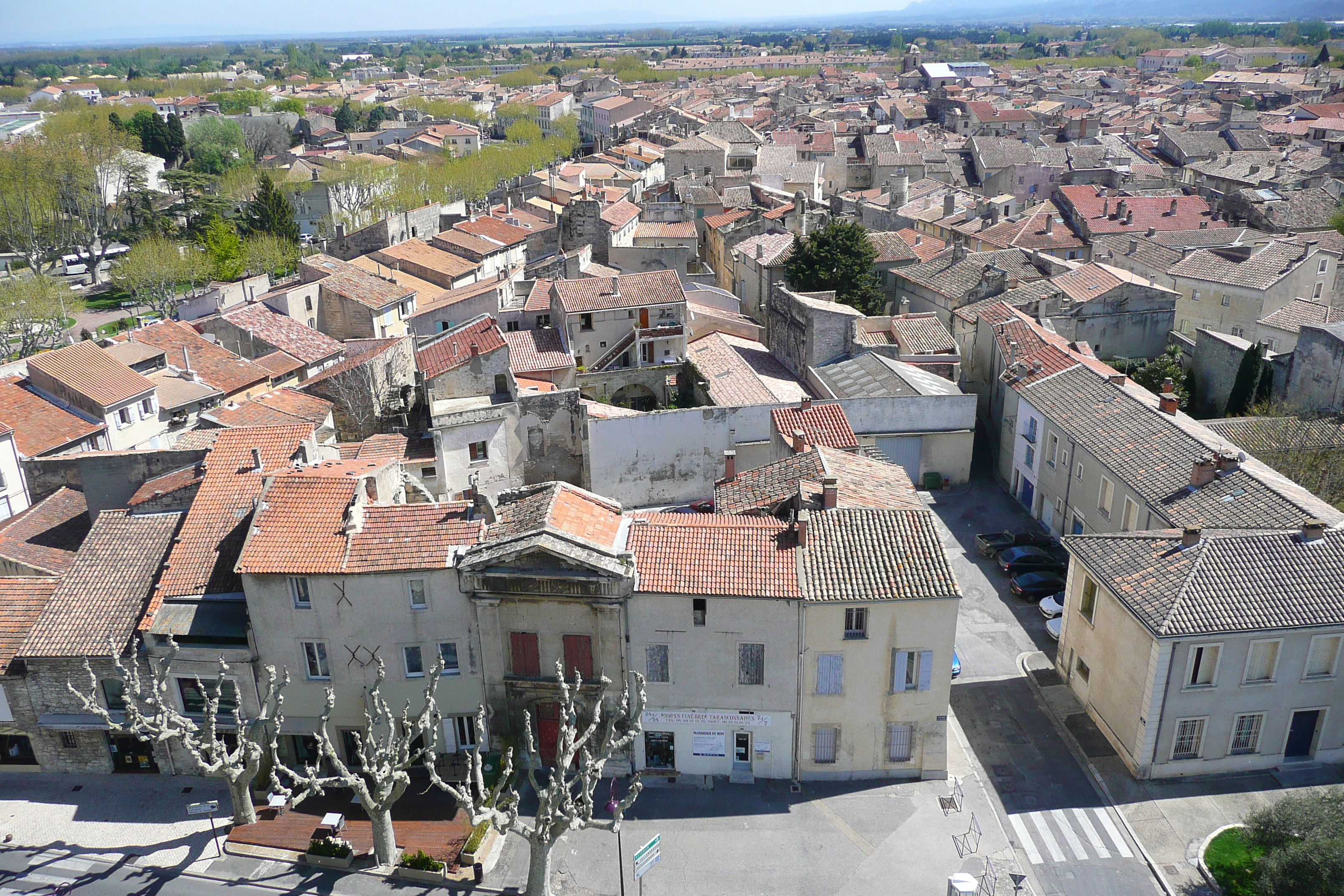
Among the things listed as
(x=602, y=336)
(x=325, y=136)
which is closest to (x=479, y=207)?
(x=602, y=336)

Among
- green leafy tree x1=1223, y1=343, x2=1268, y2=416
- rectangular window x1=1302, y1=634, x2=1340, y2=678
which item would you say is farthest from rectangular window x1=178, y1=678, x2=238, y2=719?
green leafy tree x1=1223, y1=343, x2=1268, y2=416

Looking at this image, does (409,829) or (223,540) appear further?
(223,540)

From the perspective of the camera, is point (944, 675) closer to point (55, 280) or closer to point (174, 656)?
point (174, 656)

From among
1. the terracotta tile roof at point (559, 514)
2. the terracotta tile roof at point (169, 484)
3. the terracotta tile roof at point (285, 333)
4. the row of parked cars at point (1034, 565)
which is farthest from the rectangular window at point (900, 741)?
the terracotta tile roof at point (285, 333)

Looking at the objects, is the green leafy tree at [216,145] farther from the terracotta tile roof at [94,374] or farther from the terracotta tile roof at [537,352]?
the terracotta tile roof at [537,352]

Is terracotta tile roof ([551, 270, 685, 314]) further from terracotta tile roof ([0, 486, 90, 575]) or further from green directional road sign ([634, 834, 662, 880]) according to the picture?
green directional road sign ([634, 834, 662, 880])

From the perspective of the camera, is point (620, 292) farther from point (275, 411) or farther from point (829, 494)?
point (829, 494)
